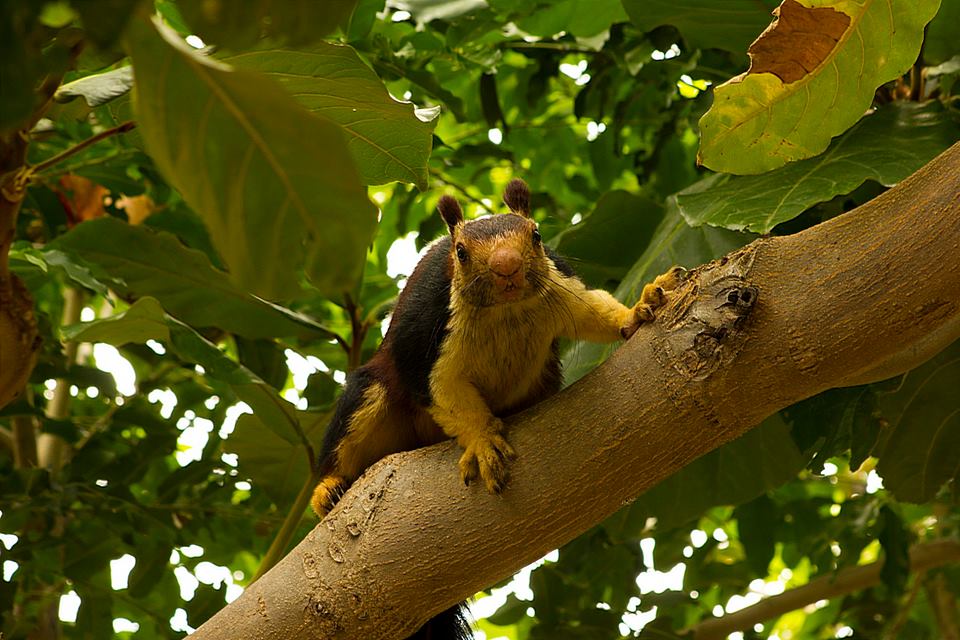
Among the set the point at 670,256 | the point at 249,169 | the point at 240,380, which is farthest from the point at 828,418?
the point at 249,169

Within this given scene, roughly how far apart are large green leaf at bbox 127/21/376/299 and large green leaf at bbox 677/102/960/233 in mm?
1331

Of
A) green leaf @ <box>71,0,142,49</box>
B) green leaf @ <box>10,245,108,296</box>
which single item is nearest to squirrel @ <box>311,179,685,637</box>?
green leaf @ <box>10,245,108,296</box>

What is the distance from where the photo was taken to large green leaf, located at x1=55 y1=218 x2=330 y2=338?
8.70ft

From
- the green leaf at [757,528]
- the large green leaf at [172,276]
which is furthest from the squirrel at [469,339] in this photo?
the green leaf at [757,528]

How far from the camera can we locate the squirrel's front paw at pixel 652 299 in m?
1.83

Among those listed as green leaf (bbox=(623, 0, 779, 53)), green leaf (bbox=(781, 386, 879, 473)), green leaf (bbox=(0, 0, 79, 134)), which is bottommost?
green leaf (bbox=(781, 386, 879, 473))

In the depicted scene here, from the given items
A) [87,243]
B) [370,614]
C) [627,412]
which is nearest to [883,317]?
[627,412]

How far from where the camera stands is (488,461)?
1.68m

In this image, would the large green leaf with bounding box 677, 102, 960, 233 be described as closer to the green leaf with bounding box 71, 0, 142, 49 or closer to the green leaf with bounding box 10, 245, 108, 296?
the green leaf with bounding box 10, 245, 108, 296

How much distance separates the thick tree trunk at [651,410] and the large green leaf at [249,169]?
0.87 m

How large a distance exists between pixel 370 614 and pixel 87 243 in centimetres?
140

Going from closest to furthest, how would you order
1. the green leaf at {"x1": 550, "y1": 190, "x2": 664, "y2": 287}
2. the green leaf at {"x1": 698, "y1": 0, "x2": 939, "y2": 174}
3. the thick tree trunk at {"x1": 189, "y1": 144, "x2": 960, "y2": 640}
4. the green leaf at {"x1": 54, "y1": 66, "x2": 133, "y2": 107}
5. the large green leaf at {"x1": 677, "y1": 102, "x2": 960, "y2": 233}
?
1. the thick tree trunk at {"x1": 189, "y1": 144, "x2": 960, "y2": 640}
2. the green leaf at {"x1": 698, "y1": 0, "x2": 939, "y2": 174}
3. the green leaf at {"x1": 54, "y1": 66, "x2": 133, "y2": 107}
4. the large green leaf at {"x1": 677, "y1": 102, "x2": 960, "y2": 233}
5. the green leaf at {"x1": 550, "y1": 190, "x2": 664, "y2": 287}

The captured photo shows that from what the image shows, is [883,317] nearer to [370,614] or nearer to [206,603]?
[370,614]

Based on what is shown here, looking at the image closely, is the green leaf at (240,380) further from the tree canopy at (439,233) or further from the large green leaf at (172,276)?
the large green leaf at (172,276)
